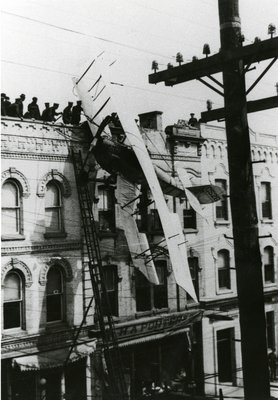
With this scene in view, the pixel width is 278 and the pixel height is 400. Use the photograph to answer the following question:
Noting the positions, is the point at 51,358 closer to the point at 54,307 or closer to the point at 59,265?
the point at 54,307

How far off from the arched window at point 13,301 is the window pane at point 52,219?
6.03 ft

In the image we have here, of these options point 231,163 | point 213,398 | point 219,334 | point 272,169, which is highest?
point 272,169

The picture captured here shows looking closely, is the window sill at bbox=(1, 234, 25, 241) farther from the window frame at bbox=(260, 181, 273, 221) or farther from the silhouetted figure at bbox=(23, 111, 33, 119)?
the window frame at bbox=(260, 181, 273, 221)

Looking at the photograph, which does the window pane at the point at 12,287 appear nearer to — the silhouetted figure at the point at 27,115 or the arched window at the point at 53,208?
the arched window at the point at 53,208

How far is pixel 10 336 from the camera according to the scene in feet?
51.0

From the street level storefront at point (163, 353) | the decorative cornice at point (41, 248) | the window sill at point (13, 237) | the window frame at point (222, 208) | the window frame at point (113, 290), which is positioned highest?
the window frame at point (222, 208)

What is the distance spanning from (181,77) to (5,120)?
5944mm

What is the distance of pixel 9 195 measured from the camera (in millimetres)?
15891

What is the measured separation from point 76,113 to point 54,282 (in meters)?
5.63

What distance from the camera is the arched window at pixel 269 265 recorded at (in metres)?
26.0

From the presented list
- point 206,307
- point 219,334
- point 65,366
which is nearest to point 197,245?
point 206,307

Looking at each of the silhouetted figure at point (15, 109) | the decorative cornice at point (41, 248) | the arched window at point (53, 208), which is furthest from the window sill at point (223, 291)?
the silhouetted figure at point (15, 109)

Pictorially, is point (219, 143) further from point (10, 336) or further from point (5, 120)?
point (10, 336)

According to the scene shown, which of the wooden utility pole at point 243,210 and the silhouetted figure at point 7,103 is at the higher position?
the silhouetted figure at point 7,103
